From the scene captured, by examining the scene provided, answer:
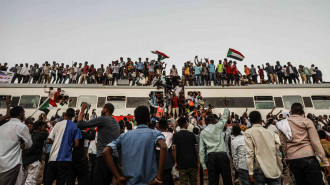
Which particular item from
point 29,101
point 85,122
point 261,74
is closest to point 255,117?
point 85,122

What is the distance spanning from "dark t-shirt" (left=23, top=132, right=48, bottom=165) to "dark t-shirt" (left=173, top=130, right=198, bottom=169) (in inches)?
119

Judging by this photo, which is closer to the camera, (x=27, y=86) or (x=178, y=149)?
(x=178, y=149)

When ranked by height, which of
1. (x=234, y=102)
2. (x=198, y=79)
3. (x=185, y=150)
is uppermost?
(x=198, y=79)

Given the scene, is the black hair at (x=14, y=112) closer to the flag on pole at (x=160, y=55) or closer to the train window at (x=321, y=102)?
the flag on pole at (x=160, y=55)

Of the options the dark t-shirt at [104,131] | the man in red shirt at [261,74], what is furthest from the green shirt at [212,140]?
the man in red shirt at [261,74]

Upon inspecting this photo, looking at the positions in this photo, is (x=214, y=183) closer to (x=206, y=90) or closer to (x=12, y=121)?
(x=12, y=121)

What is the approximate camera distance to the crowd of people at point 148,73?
1502cm

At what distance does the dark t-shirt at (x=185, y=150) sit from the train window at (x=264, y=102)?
11.1 meters

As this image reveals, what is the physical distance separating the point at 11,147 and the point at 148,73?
491 inches

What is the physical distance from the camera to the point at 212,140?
416 centimetres

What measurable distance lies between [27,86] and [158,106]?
10.6 m

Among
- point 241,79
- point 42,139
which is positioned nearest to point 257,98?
point 241,79

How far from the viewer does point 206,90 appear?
567 inches

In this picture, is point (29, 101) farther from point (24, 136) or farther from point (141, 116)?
point (141, 116)
